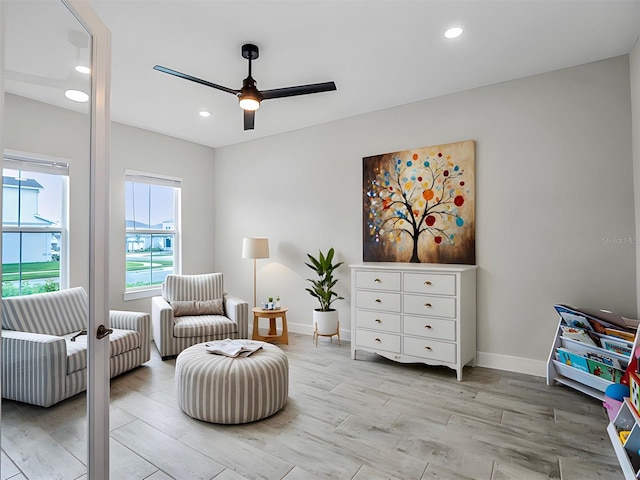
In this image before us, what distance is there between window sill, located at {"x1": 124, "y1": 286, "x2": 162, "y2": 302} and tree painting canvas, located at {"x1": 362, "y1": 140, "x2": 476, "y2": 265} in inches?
112

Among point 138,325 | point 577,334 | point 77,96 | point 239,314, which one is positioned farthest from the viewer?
point 239,314

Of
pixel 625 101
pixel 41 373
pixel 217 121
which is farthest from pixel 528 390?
pixel 217 121

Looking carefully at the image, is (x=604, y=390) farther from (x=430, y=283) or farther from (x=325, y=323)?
(x=325, y=323)


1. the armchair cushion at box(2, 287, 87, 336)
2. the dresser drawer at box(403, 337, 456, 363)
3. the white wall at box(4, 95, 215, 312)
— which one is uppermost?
the white wall at box(4, 95, 215, 312)

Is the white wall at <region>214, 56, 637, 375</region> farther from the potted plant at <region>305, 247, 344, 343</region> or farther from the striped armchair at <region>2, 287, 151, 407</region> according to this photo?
the striped armchair at <region>2, 287, 151, 407</region>

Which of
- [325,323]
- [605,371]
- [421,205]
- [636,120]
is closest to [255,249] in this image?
[325,323]

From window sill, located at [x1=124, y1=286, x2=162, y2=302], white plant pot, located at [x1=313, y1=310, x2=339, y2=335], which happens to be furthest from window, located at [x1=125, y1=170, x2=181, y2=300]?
white plant pot, located at [x1=313, y1=310, x2=339, y2=335]

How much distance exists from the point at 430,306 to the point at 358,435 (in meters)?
1.42

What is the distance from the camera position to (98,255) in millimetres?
1507

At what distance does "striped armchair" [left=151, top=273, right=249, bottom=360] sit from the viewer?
3809mm

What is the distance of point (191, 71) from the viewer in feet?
10.4

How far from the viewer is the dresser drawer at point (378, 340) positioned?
11.6 feet

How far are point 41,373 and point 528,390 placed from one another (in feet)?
10.9

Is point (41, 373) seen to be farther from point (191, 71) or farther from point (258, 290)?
point (258, 290)
